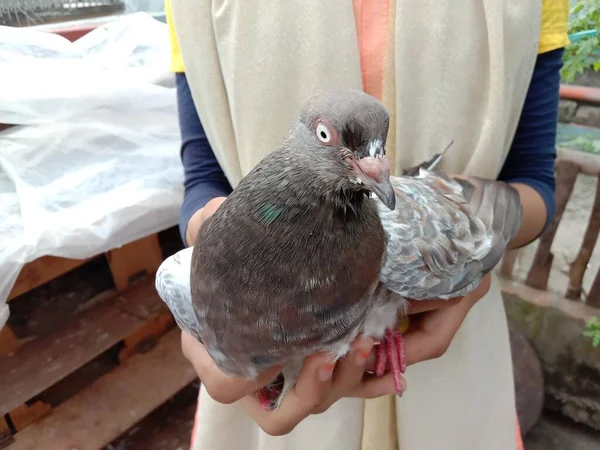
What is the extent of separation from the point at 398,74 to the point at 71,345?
109cm

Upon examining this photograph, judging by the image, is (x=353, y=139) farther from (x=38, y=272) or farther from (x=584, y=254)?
(x=584, y=254)

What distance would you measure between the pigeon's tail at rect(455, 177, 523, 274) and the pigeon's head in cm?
30

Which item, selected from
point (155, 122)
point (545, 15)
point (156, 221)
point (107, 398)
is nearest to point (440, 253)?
point (545, 15)

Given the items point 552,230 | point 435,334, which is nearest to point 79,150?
point 435,334

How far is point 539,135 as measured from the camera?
773 millimetres

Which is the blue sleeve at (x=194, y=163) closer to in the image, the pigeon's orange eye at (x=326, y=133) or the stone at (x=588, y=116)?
the pigeon's orange eye at (x=326, y=133)

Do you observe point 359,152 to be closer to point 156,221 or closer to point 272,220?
point 272,220

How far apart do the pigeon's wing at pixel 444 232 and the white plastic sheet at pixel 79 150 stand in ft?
2.13

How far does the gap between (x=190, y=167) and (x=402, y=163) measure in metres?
0.38

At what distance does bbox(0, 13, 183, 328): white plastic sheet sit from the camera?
1013 millimetres

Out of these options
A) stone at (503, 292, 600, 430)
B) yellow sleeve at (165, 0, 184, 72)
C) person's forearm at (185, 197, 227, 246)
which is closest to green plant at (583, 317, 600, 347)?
stone at (503, 292, 600, 430)

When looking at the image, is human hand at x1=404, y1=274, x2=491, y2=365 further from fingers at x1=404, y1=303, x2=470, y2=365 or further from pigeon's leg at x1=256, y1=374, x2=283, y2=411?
pigeon's leg at x1=256, y1=374, x2=283, y2=411

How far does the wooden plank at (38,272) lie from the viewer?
1.05m

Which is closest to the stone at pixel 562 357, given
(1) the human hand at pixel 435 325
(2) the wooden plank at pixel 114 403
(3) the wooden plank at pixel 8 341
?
(1) the human hand at pixel 435 325
